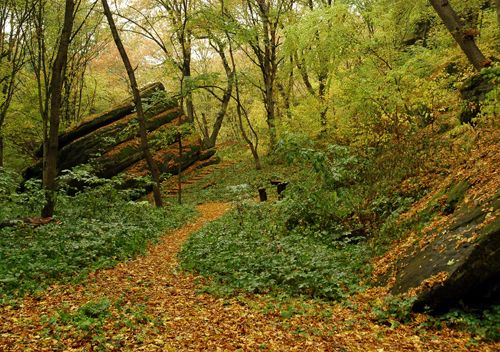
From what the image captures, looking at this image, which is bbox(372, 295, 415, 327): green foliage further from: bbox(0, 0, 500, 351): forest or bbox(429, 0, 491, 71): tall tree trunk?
bbox(429, 0, 491, 71): tall tree trunk

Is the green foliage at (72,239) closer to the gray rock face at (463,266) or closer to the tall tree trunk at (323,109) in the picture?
the gray rock face at (463,266)

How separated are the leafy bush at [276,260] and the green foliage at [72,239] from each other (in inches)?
70.4

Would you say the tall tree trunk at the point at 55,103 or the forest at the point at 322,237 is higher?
the tall tree trunk at the point at 55,103

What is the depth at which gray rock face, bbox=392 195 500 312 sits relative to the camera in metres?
4.93

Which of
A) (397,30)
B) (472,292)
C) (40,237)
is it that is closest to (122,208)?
(40,237)

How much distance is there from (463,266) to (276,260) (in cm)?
363

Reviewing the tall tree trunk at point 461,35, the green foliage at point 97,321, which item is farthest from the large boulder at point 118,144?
the green foliage at point 97,321

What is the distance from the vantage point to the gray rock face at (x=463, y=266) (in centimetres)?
493

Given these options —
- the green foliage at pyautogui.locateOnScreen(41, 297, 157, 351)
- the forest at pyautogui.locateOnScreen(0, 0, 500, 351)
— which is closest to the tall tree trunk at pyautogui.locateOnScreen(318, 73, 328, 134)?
the forest at pyautogui.locateOnScreen(0, 0, 500, 351)

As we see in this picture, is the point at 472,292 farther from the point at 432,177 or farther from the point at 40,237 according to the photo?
the point at 40,237

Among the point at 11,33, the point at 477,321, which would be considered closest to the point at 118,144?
the point at 11,33

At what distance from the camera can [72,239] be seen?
9.27 metres

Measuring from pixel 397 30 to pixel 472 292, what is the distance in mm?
18565

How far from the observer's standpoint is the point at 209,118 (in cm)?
Result: 4350
